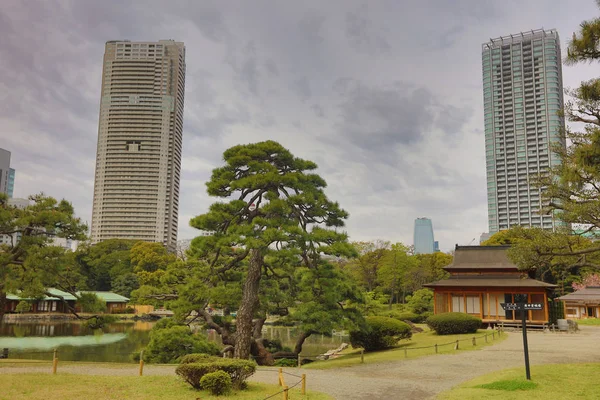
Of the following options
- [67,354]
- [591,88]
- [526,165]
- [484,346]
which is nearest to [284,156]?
[591,88]

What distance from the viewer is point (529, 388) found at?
10.9m

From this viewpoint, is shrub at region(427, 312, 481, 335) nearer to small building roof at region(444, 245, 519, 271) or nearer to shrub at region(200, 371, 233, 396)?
small building roof at region(444, 245, 519, 271)

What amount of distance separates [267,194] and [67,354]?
16841mm

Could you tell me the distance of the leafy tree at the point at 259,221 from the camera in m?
15.5

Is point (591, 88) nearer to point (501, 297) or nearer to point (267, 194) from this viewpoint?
point (267, 194)

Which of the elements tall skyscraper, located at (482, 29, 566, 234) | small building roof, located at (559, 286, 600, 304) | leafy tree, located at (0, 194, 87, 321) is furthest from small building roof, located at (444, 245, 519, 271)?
tall skyscraper, located at (482, 29, 566, 234)

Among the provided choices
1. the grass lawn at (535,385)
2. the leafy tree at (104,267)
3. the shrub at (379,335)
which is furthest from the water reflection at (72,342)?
the leafy tree at (104,267)

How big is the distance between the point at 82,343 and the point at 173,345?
17.4 meters

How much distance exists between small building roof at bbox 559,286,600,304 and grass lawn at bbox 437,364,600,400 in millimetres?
31760

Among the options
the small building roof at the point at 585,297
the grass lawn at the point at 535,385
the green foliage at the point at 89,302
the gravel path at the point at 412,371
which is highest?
the green foliage at the point at 89,302

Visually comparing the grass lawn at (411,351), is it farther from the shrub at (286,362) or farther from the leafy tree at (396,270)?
the leafy tree at (396,270)

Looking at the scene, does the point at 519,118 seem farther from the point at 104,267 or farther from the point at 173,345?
the point at 173,345

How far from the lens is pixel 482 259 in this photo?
3062 centimetres

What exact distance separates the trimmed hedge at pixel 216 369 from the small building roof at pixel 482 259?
22.5m
